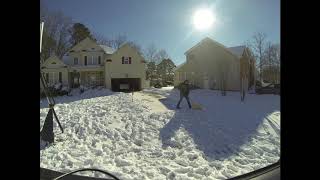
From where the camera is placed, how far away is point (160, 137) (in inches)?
102

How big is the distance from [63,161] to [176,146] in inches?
44.7

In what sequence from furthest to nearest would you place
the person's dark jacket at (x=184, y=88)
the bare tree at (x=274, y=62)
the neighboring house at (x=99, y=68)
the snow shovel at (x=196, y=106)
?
the snow shovel at (x=196, y=106), the person's dark jacket at (x=184, y=88), the neighboring house at (x=99, y=68), the bare tree at (x=274, y=62)

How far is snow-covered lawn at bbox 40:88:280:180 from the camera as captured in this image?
1569mm

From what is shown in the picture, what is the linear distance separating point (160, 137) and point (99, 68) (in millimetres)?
1130

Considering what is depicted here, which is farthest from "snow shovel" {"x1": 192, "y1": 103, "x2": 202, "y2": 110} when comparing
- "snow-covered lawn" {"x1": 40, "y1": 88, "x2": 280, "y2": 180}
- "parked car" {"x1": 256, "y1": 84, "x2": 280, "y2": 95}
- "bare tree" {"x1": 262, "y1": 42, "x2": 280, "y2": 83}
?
"bare tree" {"x1": 262, "y1": 42, "x2": 280, "y2": 83}

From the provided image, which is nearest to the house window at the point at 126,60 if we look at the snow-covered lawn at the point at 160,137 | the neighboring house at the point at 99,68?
the neighboring house at the point at 99,68

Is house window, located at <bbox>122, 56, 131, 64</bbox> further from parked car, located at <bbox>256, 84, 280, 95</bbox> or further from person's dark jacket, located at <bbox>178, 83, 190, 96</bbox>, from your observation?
parked car, located at <bbox>256, 84, 280, 95</bbox>

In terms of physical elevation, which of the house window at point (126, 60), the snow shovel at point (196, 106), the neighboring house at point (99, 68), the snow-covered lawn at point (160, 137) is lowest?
the snow-covered lawn at point (160, 137)

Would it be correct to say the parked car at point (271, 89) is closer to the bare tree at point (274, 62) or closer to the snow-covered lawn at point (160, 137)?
the bare tree at point (274, 62)

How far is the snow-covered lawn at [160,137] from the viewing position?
157cm
